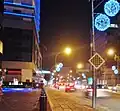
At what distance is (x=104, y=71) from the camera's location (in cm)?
9944

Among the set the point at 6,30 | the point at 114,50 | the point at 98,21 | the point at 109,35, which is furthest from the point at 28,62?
the point at 98,21

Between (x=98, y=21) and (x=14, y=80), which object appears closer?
(x=98, y=21)

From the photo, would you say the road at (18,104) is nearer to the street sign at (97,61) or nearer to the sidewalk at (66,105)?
the sidewalk at (66,105)

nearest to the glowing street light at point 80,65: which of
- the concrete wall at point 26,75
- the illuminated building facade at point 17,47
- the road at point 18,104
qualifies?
the illuminated building facade at point 17,47

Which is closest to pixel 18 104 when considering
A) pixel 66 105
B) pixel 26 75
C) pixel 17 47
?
pixel 66 105

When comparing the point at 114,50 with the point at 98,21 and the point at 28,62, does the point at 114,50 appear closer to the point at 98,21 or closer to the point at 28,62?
the point at 28,62

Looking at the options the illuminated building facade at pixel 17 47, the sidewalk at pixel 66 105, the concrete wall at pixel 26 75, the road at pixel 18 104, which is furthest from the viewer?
the concrete wall at pixel 26 75

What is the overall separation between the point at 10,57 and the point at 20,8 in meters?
15.5

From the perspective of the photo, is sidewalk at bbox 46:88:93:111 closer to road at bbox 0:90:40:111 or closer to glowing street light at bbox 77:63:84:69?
road at bbox 0:90:40:111

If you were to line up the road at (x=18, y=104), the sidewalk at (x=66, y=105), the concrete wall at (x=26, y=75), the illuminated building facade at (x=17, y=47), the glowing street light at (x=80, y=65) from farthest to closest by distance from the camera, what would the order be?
the glowing street light at (x=80, y=65)
the concrete wall at (x=26, y=75)
the illuminated building facade at (x=17, y=47)
the sidewalk at (x=66, y=105)
the road at (x=18, y=104)

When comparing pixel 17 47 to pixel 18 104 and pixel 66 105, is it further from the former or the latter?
pixel 18 104

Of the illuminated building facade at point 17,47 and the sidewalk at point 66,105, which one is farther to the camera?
the illuminated building facade at point 17,47

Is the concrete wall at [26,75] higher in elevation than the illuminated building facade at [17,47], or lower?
lower

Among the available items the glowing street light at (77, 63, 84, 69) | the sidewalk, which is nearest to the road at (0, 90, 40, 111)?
the sidewalk
